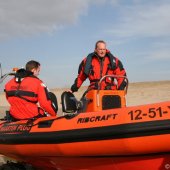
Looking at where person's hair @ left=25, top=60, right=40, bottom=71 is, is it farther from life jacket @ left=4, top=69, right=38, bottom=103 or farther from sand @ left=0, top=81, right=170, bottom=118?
sand @ left=0, top=81, right=170, bottom=118

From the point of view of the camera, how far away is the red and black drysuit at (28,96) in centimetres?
480

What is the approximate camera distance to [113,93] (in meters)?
4.89

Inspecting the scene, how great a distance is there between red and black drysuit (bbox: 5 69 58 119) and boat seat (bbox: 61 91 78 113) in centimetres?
35

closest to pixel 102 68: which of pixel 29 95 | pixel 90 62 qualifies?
pixel 90 62

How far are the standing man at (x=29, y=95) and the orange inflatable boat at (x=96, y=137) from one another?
0.63 feet

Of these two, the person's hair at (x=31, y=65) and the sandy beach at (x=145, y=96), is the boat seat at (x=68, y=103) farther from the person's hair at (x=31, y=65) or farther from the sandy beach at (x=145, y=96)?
the sandy beach at (x=145, y=96)

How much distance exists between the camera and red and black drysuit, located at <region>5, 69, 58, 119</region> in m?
4.80

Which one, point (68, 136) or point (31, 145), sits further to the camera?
point (31, 145)

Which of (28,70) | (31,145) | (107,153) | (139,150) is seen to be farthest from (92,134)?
(28,70)

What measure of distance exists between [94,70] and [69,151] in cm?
155

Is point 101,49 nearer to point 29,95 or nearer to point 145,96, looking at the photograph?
point 29,95

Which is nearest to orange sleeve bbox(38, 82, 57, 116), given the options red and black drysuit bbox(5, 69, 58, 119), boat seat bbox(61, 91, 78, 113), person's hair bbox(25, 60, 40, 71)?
red and black drysuit bbox(5, 69, 58, 119)

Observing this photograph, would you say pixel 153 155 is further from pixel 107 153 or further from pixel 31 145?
pixel 31 145

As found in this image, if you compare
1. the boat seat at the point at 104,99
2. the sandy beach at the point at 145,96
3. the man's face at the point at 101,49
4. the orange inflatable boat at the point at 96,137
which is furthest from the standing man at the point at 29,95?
the sandy beach at the point at 145,96
